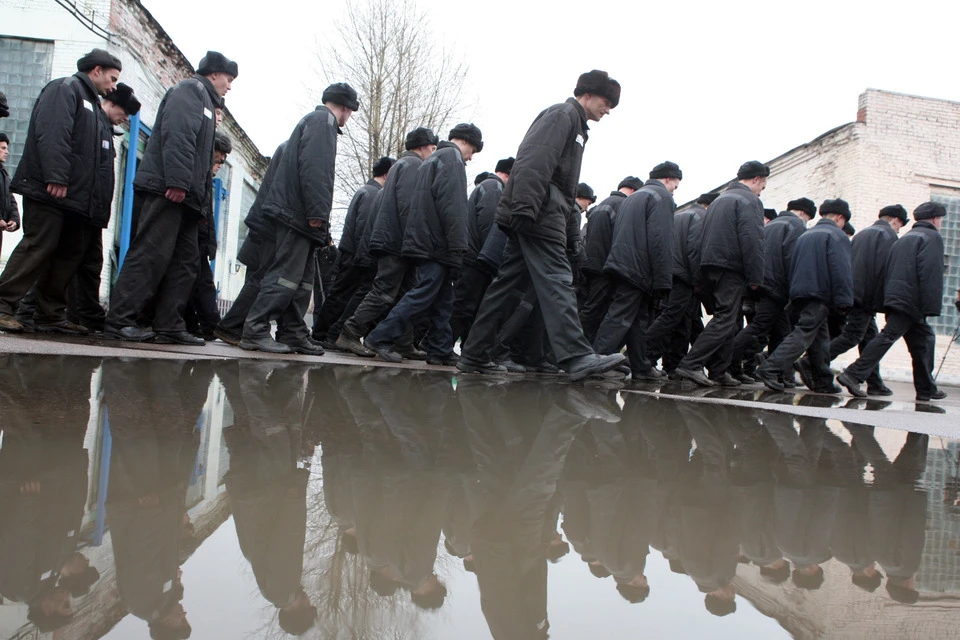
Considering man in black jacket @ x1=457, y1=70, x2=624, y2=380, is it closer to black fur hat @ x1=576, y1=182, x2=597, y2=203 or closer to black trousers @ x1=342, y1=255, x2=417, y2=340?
black trousers @ x1=342, y1=255, x2=417, y2=340

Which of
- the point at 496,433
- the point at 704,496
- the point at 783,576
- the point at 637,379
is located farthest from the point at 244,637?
the point at 637,379

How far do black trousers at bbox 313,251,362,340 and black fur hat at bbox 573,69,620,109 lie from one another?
339cm

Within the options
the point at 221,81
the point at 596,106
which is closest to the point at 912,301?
the point at 596,106

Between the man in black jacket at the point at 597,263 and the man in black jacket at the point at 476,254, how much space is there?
1044 millimetres

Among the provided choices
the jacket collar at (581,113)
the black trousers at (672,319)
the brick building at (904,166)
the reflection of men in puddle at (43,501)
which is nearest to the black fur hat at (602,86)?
the jacket collar at (581,113)

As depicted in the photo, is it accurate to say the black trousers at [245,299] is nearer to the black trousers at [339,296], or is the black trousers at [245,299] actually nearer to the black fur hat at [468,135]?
the black trousers at [339,296]

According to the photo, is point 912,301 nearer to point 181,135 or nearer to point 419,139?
point 419,139

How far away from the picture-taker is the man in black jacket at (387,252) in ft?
20.7

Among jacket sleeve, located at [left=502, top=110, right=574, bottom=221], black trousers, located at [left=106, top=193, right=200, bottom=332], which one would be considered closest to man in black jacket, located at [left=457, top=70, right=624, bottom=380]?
jacket sleeve, located at [left=502, top=110, right=574, bottom=221]

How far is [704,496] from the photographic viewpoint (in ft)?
6.77

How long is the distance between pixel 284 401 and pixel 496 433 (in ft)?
3.22

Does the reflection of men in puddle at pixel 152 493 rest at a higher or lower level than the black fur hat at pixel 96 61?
lower

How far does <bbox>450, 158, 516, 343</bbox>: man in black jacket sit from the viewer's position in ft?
23.5

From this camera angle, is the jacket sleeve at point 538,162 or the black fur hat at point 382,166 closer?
the jacket sleeve at point 538,162
